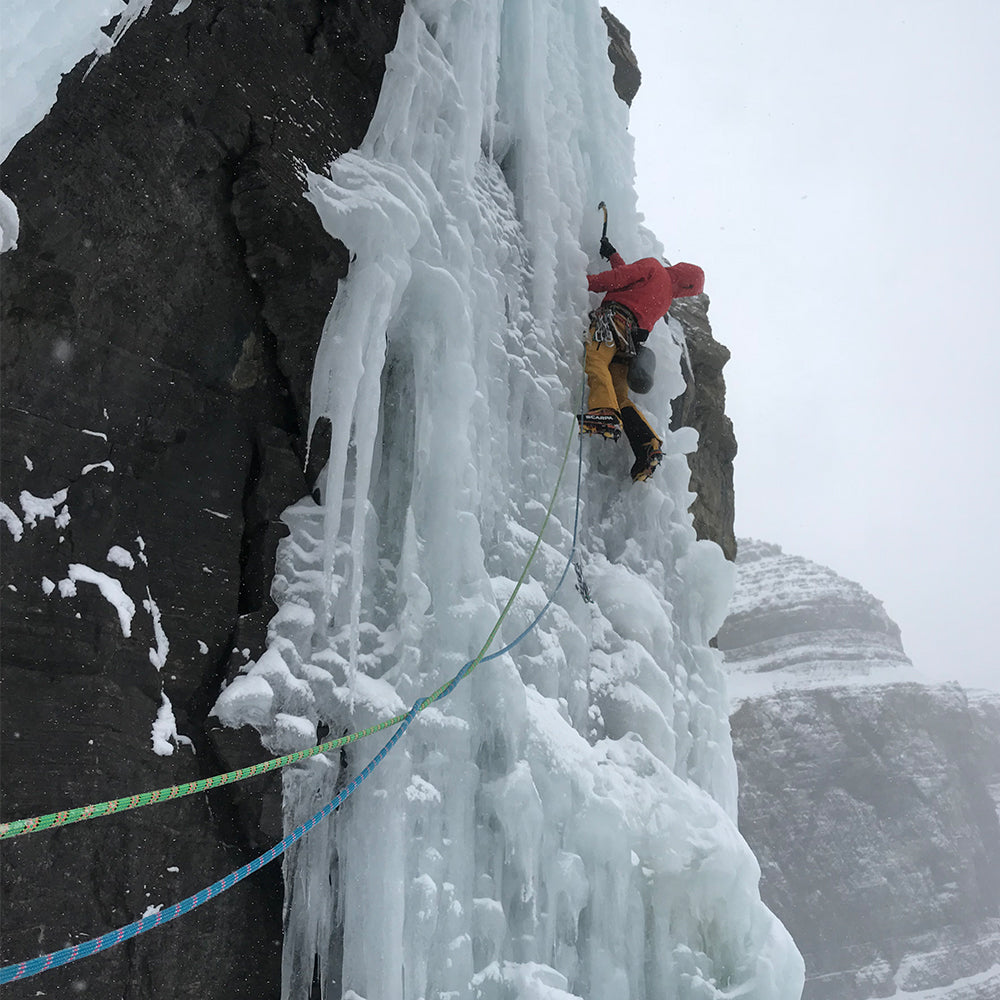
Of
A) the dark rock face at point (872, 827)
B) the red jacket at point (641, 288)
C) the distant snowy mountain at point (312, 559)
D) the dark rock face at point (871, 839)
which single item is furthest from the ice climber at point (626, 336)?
the dark rock face at point (872, 827)

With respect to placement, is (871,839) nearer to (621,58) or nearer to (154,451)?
(621,58)

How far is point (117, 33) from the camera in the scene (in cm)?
321

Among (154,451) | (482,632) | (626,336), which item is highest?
(626,336)

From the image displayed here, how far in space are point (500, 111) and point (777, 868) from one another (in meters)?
32.9

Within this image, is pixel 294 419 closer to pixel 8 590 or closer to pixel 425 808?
pixel 8 590

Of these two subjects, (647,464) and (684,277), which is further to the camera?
(684,277)

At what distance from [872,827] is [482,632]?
35.9 m

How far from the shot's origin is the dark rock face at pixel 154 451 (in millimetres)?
2654

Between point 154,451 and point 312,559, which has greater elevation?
point 154,451

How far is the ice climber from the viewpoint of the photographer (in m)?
5.18

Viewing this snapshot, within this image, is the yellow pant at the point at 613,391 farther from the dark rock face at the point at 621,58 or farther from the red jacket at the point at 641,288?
the dark rock face at the point at 621,58

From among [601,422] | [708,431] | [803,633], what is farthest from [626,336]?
[803,633]

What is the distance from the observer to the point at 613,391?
512 cm

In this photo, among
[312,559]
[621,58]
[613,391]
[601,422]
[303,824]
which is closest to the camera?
[303,824]
